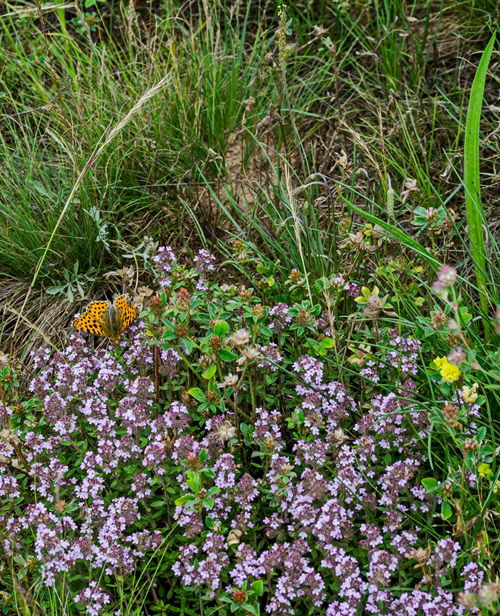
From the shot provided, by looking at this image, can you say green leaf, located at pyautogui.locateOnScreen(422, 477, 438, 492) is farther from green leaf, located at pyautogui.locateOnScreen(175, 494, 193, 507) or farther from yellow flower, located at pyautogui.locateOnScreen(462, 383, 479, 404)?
green leaf, located at pyautogui.locateOnScreen(175, 494, 193, 507)

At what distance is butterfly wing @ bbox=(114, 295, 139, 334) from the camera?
3.32m

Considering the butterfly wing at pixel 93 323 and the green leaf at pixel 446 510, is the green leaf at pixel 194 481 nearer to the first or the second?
the green leaf at pixel 446 510

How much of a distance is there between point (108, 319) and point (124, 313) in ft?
0.31

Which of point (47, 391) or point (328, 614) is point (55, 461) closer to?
point (47, 391)

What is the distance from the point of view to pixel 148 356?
3.30m

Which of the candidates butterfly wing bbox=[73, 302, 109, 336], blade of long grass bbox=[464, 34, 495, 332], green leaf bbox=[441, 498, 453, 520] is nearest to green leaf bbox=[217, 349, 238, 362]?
butterfly wing bbox=[73, 302, 109, 336]

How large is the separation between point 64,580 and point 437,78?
11.3ft

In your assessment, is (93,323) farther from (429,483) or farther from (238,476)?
(429,483)

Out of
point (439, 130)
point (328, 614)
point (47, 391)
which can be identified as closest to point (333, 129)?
point (439, 130)

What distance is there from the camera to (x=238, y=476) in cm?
308

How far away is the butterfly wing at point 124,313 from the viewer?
10.9 ft

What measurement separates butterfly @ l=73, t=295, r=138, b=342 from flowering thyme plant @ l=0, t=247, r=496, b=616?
8 cm

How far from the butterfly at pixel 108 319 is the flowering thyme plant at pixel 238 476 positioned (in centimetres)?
8

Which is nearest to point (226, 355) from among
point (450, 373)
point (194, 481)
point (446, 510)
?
point (194, 481)
